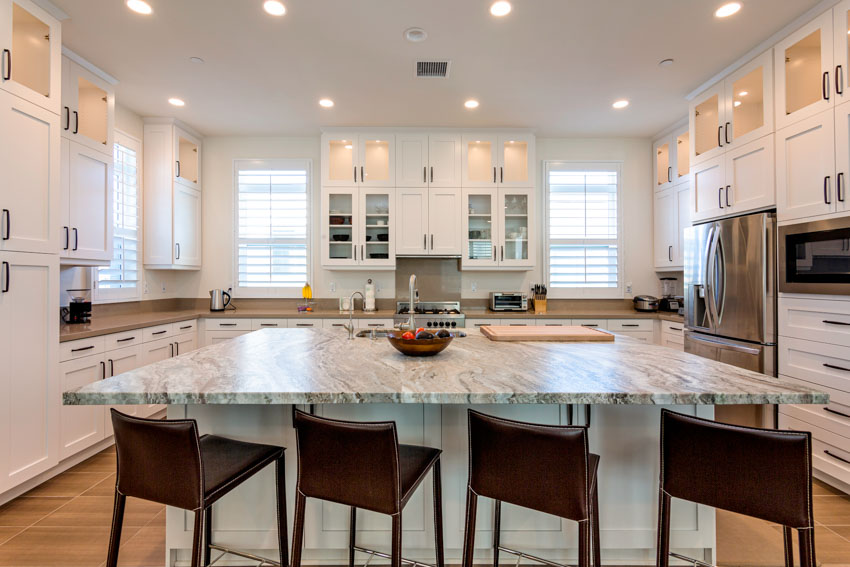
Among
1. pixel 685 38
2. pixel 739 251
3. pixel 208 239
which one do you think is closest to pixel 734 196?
pixel 739 251

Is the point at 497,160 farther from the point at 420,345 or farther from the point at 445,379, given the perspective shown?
the point at 445,379

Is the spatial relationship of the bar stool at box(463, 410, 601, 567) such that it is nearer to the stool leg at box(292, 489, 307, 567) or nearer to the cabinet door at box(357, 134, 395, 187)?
the stool leg at box(292, 489, 307, 567)

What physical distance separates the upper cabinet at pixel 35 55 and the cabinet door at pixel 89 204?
0.48 meters

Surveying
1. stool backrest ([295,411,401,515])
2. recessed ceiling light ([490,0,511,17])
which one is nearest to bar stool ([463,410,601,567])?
stool backrest ([295,411,401,515])

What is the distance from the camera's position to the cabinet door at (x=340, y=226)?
436cm

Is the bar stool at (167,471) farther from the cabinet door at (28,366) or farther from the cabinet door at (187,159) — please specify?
the cabinet door at (187,159)

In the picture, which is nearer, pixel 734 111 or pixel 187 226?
pixel 734 111

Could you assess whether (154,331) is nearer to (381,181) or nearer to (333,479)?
(381,181)

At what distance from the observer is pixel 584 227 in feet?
15.3

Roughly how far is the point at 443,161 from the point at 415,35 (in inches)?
67.4

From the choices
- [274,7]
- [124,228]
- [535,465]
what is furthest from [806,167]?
[124,228]

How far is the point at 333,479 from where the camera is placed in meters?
1.28

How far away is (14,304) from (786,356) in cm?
466

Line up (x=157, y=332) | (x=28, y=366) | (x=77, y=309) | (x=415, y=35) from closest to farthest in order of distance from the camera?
(x=28, y=366)
(x=415, y=35)
(x=77, y=309)
(x=157, y=332)
